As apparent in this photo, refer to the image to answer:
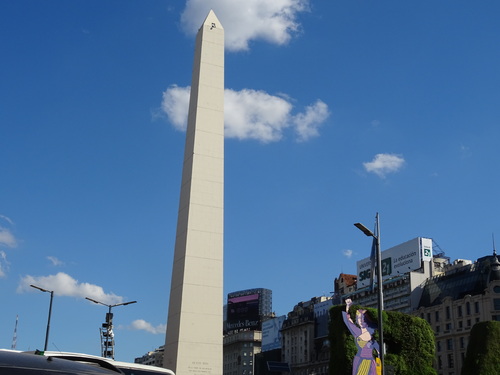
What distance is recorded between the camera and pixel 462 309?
87625 mm

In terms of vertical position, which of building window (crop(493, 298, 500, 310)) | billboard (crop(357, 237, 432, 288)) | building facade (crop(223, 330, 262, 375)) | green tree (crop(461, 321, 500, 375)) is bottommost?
green tree (crop(461, 321, 500, 375))

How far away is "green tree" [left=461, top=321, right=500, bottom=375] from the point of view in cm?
4078

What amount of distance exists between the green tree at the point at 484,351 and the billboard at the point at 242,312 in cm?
10202

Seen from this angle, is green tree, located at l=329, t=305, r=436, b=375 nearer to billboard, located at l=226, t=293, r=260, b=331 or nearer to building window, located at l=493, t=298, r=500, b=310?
building window, located at l=493, t=298, r=500, b=310

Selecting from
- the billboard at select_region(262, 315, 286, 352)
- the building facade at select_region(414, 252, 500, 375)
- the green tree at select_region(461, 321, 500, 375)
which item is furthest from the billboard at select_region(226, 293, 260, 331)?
the green tree at select_region(461, 321, 500, 375)

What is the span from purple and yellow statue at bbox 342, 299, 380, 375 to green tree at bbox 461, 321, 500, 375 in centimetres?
581

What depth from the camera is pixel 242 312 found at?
14788 cm

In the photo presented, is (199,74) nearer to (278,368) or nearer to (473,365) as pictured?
(473,365)

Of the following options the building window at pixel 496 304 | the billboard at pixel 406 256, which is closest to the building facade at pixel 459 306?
the building window at pixel 496 304

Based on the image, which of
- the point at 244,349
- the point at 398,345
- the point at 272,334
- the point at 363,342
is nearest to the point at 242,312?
the point at 272,334

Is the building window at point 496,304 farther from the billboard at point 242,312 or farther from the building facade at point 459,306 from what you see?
the billboard at point 242,312

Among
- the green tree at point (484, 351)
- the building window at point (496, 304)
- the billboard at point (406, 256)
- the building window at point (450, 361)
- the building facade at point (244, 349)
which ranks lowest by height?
the green tree at point (484, 351)

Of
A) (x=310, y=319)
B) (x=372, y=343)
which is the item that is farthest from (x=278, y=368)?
(x=372, y=343)

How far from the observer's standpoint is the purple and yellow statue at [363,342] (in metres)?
45.8
